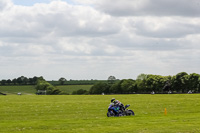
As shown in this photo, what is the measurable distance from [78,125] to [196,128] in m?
7.97

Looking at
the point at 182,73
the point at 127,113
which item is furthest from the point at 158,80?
the point at 127,113

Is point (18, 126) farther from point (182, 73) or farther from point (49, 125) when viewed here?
point (182, 73)

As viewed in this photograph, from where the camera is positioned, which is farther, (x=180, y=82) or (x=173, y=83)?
(x=173, y=83)

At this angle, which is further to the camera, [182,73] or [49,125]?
[182,73]

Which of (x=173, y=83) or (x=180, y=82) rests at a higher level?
(x=180, y=82)

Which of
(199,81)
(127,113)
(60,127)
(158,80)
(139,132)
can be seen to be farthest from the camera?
(158,80)

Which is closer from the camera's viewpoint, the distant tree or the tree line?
the tree line

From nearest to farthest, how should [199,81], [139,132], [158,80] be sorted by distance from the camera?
[139,132] < [199,81] < [158,80]

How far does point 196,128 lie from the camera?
23781 mm

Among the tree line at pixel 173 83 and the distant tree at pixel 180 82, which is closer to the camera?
the tree line at pixel 173 83

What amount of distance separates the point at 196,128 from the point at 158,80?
141647 mm

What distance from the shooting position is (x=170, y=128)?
78.2ft

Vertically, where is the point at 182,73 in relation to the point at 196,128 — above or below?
above

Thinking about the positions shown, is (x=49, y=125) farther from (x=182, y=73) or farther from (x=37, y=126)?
(x=182, y=73)
